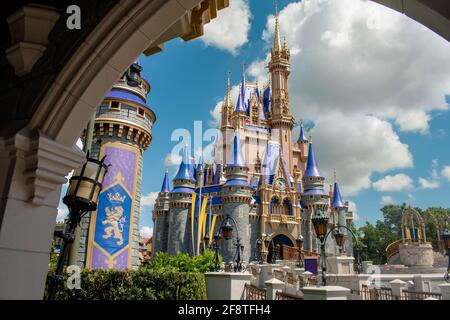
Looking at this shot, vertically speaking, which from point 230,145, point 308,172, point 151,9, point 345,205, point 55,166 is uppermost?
point 230,145

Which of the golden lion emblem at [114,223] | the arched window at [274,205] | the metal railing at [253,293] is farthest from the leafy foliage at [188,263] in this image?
the arched window at [274,205]

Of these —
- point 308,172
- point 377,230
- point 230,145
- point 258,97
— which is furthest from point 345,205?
point 377,230

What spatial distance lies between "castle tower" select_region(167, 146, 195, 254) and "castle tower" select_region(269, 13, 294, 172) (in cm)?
1687

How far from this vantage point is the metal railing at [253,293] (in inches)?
368

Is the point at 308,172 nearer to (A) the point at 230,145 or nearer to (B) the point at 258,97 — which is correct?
(A) the point at 230,145

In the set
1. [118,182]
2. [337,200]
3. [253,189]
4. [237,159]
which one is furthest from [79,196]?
[337,200]

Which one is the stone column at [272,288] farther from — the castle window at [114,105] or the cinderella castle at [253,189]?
the cinderella castle at [253,189]

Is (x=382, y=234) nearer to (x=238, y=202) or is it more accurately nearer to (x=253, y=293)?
(x=238, y=202)

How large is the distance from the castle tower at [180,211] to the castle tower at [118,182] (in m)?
26.1

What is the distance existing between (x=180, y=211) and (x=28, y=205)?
37.9m

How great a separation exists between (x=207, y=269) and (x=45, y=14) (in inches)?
713

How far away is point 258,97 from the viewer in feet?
193

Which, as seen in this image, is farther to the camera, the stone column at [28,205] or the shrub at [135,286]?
the shrub at [135,286]

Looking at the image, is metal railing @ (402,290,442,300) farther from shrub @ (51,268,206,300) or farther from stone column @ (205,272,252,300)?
shrub @ (51,268,206,300)
